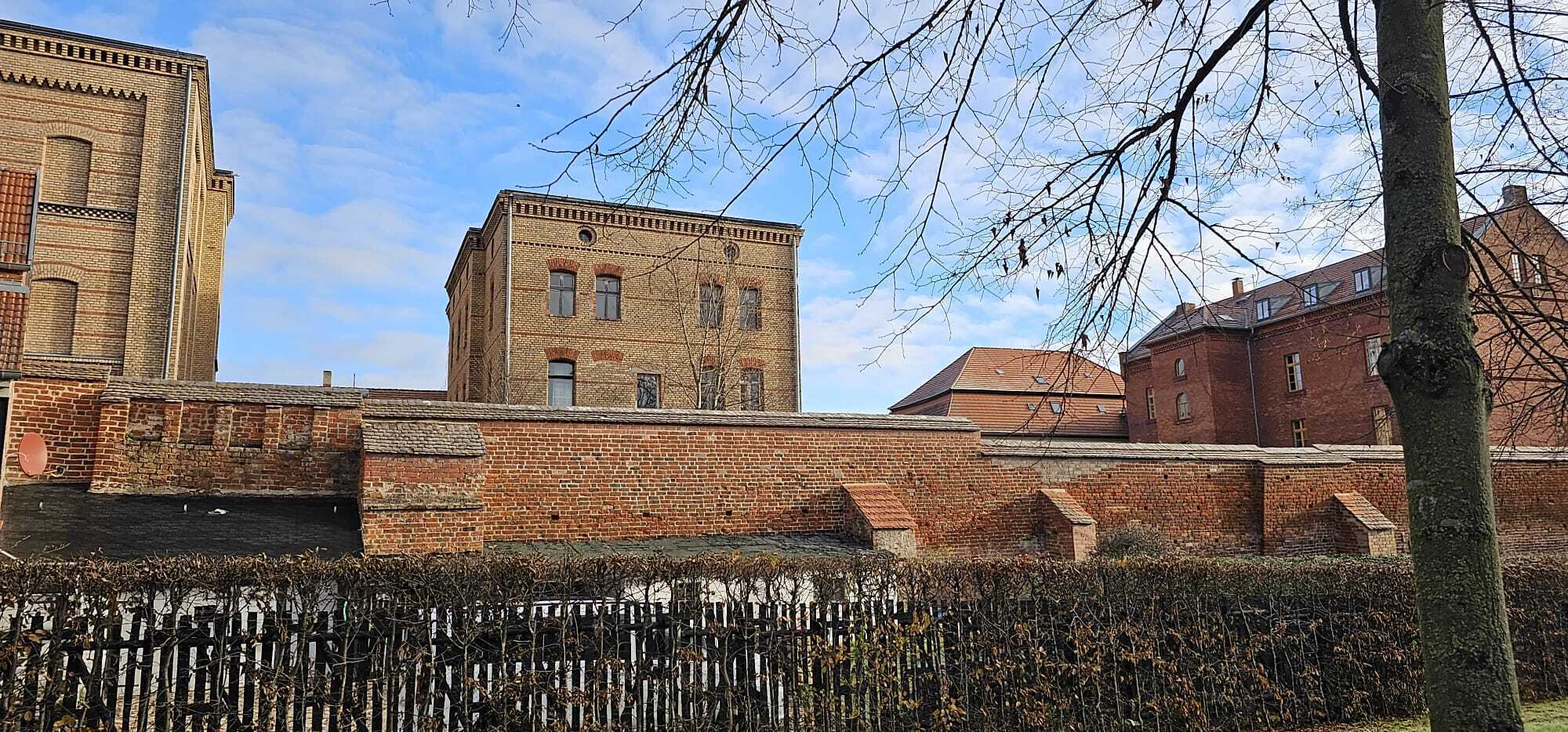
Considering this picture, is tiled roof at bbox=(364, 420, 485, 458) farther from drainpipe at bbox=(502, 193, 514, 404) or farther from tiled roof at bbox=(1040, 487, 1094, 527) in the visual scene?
drainpipe at bbox=(502, 193, 514, 404)

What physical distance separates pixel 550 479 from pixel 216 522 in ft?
12.8

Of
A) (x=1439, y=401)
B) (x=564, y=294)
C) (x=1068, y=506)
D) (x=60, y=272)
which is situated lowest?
(x=1068, y=506)

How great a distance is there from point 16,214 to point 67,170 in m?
10.1

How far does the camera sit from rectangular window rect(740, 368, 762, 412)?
2823 cm

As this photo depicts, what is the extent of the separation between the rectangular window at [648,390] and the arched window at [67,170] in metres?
13.7

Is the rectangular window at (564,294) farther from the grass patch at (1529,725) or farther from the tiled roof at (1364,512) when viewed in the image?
the grass patch at (1529,725)

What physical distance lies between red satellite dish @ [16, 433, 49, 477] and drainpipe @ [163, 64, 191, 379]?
Answer: 11.7 m

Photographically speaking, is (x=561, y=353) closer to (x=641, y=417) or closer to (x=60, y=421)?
(x=641, y=417)

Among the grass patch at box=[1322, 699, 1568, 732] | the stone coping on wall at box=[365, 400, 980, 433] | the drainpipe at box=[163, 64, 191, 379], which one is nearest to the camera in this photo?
the grass patch at box=[1322, 699, 1568, 732]

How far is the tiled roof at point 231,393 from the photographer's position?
1146 cm

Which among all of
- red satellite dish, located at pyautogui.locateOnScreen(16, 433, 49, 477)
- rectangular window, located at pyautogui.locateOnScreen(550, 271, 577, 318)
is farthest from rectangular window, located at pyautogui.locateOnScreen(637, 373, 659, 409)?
red satellite dish, located at pyautogui.locateOnScreen(16, 433, 49, 477)

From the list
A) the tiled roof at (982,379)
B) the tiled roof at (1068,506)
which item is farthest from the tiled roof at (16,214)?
the tiled roof at (982,379)

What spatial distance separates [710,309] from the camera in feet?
92.6

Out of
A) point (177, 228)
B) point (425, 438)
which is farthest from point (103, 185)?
point (425, 438)
